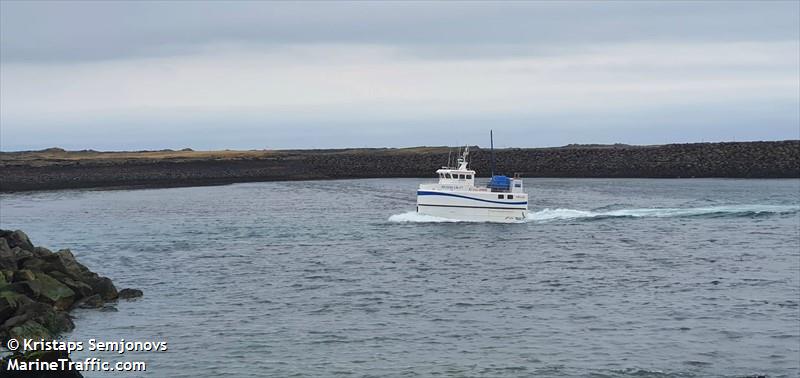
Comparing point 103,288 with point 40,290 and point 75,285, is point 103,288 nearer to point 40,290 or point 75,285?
point 75,285

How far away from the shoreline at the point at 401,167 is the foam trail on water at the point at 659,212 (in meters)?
42.3

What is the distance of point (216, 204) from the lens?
7694 centimetres

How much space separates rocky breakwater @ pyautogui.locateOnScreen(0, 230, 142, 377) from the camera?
2480 cm

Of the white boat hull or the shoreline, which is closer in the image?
the white boat hull

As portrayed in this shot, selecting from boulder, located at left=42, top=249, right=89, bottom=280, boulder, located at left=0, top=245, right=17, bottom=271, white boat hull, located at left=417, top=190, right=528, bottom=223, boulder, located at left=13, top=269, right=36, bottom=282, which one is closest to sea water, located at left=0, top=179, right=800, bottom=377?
white boat hull, located at left=417, top=190, right=528, bottom=223

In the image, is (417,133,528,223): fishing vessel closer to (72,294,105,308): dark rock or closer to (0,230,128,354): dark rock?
(0,230,128,354): dark rock

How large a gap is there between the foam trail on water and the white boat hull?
181 cm

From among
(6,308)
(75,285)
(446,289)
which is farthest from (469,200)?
(6,308)

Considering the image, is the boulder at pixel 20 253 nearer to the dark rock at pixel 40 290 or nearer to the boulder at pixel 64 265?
the dark rock at pixel 40 290

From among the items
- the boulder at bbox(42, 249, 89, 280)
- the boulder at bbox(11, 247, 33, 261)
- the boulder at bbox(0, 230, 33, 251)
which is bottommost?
the boulder at bbox(42, 249, 89, 280)

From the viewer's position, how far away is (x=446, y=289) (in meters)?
35.1

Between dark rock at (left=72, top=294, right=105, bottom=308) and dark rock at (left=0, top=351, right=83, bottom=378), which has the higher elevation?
dark rock at (left=0, top=351, right=83, bottom=378)

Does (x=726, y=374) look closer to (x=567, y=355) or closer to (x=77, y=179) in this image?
(x=567, y=355)

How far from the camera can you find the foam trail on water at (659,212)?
6178 centimetres
